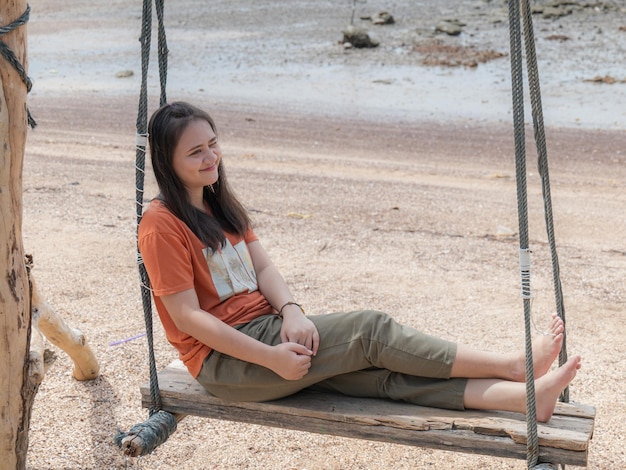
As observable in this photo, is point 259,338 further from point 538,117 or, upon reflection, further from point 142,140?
point 538,117

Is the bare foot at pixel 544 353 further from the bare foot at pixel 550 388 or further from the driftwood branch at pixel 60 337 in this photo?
the driftwood branch at pixel 60 337

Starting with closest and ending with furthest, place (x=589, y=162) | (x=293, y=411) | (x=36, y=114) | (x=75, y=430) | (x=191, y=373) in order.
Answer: (x=293, y=411), (x=191, y=373), (x=75, y=430), (x=589, y=162), (x=36, y=114)

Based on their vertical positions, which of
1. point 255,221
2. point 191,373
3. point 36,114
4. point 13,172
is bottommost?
point 36,114

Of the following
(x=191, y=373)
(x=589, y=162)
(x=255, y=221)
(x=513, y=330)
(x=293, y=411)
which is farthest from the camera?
(x=589, y=162)

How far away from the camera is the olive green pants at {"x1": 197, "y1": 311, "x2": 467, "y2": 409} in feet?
9.20

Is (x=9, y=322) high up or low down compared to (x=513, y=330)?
up

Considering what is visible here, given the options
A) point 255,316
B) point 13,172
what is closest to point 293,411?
point 255,316

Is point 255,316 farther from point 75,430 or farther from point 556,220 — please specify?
point 556,220

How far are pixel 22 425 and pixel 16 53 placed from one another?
127cm

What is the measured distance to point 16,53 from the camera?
9.37 ft

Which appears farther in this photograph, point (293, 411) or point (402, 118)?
point (402, 118)

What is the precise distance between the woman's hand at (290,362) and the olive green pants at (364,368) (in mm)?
43

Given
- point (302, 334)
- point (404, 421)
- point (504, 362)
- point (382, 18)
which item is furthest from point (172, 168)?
point (382, 18)

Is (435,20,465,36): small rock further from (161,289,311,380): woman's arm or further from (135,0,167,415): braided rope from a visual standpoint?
(161,289,311,380): woman's arm
